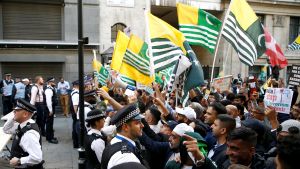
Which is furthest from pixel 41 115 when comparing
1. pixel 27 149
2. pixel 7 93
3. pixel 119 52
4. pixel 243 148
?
pixel 243 148

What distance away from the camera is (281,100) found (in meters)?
5.45

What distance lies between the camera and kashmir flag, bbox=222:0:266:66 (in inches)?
295

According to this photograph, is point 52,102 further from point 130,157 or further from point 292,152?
point 292,152

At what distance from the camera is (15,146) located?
4.17 m

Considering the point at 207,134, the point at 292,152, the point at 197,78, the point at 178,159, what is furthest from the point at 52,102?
the point at 292,152

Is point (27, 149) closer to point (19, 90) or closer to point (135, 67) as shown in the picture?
point (135, 67)

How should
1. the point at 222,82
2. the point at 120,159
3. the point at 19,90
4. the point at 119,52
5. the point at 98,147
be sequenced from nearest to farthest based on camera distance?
the point at 120,159
the point at 98,147
the point at 222,82
the point at 119,52
the point at 19,90

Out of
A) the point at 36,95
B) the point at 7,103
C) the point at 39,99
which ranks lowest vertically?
the point at 7,103

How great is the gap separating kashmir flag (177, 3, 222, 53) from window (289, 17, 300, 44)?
20406 millimetres

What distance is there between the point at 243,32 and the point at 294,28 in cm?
2072

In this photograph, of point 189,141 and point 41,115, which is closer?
point 189,141

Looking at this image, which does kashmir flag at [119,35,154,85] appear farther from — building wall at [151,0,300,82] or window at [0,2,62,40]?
building wall at [151,0,300,82]

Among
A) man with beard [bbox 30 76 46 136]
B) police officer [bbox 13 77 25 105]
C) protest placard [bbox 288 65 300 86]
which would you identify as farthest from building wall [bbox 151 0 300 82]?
man with beard [bbox 30 76 46 136]

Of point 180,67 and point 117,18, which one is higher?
point 117,18
